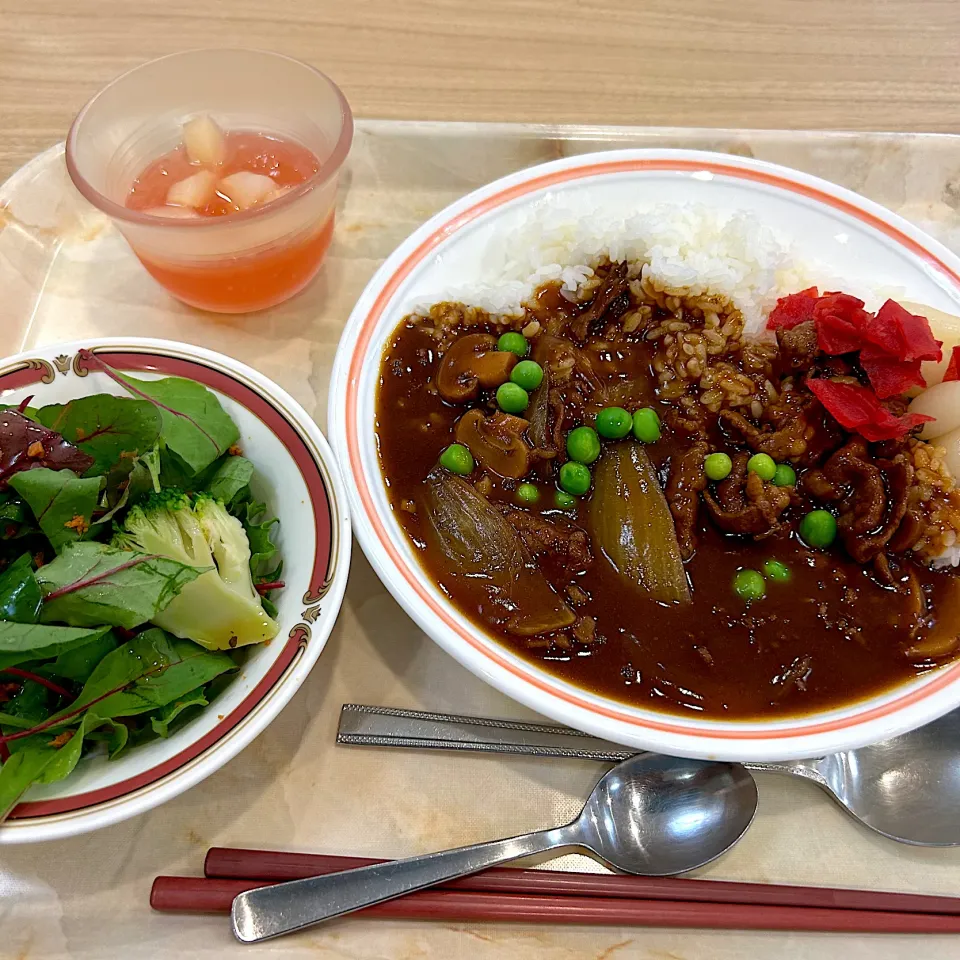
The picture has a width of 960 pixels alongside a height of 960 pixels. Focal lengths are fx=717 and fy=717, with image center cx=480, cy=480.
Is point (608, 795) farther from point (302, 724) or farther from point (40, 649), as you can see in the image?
point (40, 649)

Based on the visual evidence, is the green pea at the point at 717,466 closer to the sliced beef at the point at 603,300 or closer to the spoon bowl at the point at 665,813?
the sliced beef at the point at 603,300

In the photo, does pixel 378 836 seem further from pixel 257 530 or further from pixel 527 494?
pixel 527 494

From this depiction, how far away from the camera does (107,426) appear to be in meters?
1.84

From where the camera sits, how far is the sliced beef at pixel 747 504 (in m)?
2.19

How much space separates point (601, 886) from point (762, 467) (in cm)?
129

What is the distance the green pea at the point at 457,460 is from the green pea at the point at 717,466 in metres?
0.76

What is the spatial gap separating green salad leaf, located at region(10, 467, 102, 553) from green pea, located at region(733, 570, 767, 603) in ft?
5.84

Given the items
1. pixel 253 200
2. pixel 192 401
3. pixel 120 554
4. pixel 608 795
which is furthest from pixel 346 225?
pixel 608 795

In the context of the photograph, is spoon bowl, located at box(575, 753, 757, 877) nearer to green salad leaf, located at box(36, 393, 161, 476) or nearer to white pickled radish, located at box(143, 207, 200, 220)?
green salad leaf, located at box(36, 393, 161, 476)

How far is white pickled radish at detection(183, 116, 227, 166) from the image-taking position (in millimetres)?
2729

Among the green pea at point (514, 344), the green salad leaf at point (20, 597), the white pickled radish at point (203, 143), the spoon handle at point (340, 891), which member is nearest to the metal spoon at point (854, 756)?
the spoon handle at point (340, 891)

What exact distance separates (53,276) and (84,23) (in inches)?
69.1

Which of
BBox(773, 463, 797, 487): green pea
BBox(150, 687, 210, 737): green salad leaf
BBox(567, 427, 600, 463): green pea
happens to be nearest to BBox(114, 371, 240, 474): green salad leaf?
BBox(150, 687, 210, 737): green salad leaf

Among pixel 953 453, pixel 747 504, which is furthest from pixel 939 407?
pixel 747 504
